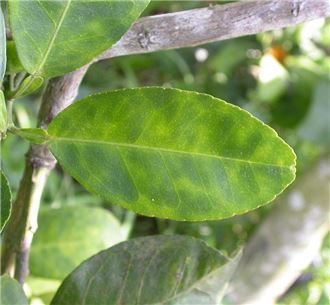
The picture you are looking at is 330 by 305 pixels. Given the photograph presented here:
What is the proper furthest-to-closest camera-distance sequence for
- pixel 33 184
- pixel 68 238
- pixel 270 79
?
pixel 270 79 → pixel 68 238 → pixel 33 184

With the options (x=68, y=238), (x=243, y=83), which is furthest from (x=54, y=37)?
(x=243, y=83)

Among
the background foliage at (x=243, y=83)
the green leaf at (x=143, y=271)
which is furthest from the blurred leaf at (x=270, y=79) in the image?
the green leaf at (x=143, y=271)

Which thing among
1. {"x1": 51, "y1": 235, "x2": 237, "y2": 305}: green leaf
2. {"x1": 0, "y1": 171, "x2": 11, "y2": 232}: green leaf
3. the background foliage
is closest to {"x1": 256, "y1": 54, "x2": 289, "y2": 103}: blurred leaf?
the background foliage

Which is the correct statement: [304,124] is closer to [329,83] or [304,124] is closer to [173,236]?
[329,83]

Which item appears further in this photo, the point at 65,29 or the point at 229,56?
the point at 229,56

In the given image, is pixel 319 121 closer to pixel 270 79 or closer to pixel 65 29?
pixel 270 79

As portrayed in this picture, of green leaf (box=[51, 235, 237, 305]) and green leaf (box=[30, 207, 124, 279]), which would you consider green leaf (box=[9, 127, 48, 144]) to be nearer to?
green leaf (box=[51, 235, 237, 305])

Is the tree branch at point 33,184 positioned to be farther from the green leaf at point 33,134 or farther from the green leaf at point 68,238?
the green leaf at point 68,238
